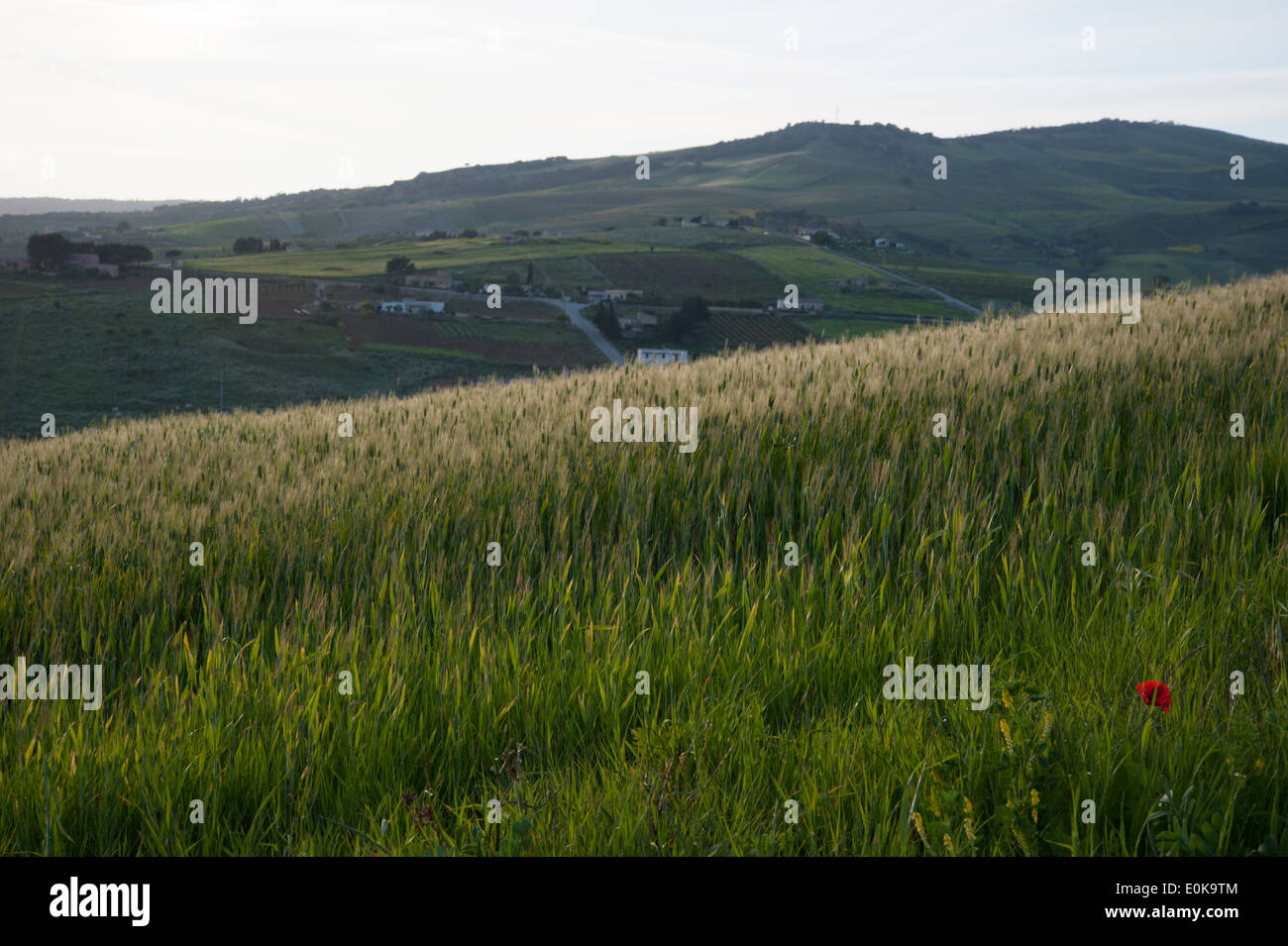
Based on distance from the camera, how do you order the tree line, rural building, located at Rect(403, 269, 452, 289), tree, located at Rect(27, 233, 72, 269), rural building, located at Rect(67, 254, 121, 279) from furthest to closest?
the tree line < tree, located at Rect(27, 233, 72, 269) < rural building, located at Rect(67, 254, 121, 279) < rural building, located at Rect(403, 269, 452, 289)

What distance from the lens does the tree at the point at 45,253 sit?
11921 cm

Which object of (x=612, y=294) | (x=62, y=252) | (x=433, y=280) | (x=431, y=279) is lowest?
(x=612, y=294)

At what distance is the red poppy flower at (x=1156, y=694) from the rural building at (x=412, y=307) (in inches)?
4139

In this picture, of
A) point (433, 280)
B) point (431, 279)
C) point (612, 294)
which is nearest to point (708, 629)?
point (612, 294)

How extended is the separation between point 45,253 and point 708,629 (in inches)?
5892

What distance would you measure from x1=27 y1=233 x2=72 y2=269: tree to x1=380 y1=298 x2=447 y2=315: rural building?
179 ft

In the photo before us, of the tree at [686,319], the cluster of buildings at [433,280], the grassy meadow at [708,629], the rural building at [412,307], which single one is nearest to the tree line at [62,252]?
the cluster of buildings at [433,280]

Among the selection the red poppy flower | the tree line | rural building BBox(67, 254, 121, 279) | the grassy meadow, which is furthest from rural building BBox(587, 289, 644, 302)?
the red poppy flower

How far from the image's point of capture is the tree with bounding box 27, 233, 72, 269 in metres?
119

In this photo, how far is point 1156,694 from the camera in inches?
101

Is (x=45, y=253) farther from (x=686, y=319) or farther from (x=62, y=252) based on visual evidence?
(x=686, y=319)

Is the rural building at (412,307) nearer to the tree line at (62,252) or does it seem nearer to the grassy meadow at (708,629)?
the tree line at (62,252)

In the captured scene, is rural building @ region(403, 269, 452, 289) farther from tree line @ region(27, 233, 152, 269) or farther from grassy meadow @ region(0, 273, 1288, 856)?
grassy meadow @ region(0, 273, 1288, 856)
